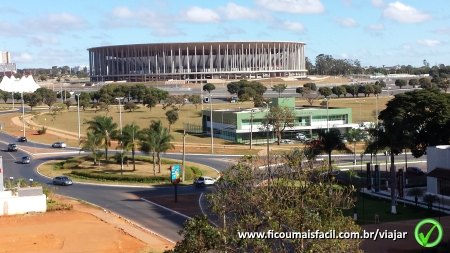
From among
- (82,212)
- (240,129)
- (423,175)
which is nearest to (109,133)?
(82,212)

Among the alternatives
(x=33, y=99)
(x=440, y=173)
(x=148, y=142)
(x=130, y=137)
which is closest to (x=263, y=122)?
(x=130, y=137)

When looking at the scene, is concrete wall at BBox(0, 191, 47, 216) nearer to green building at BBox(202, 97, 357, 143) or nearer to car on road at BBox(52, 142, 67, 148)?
car on road at BBox(52, 142, 67, 148)

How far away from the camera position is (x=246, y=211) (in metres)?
19.3

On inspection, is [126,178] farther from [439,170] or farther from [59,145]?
[59,145]

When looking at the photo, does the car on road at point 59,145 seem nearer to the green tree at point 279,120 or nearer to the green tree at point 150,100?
the green tree at point 279,120

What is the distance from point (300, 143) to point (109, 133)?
92.0 ft

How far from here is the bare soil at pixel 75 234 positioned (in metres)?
31.8

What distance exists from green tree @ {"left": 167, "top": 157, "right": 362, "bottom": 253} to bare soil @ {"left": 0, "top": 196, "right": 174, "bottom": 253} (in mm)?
12308

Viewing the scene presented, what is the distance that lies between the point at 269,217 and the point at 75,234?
20.6 metres

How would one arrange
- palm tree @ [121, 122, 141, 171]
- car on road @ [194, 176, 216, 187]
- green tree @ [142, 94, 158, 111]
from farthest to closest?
green tree @ [142, 94, 158, 111] < palm tree @ [121, 122, 141, 171] < car on road @ [194, 176, 216, 187]

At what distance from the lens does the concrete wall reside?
41.1 m

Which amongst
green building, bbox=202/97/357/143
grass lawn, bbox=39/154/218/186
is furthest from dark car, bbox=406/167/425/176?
green building, bbox=202/97/357/143

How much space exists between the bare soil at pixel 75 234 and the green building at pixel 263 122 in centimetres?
4067

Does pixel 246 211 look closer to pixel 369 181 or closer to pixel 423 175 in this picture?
pixel 369 181
